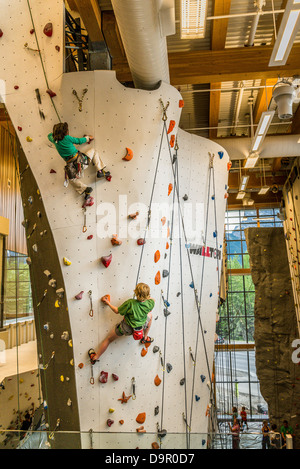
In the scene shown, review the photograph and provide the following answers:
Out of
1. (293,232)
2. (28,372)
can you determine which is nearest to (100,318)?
(28,372)

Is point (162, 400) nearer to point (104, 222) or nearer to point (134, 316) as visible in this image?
point (134, 316)

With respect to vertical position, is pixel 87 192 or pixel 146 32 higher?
pixel 146 32

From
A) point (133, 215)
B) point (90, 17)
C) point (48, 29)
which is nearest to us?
point (48, 29)

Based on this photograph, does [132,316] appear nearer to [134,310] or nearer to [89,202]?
[134,310]

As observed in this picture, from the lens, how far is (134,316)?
3703 mm

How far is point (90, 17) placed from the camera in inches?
185

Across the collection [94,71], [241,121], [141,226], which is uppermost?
[241,121]

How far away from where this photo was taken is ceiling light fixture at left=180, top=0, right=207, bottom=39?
13.5 ft

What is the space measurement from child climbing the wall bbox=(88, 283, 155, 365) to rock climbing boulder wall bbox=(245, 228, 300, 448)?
916cm

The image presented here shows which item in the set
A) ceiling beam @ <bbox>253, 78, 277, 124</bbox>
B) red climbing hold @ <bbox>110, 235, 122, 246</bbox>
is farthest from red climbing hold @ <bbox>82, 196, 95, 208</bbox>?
ceiling beam @ <bbox>253, 78, 277, 124</bbox>

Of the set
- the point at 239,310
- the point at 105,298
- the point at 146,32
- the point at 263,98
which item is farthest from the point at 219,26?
the point at 239,310

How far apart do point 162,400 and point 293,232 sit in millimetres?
7103

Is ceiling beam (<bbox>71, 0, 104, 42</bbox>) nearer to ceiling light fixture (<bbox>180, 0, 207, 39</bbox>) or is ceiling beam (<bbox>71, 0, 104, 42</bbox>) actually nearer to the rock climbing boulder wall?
ceiling light fixture (<bbox>180, 0, 207, 39</bbox>)

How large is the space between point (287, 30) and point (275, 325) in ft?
33.7
